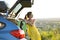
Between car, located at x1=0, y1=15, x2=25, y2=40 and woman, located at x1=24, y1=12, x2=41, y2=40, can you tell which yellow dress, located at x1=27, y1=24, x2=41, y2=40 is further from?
car, located at x1=0, y1=15, x2=25, y2=40

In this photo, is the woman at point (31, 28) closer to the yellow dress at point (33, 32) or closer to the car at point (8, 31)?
the yellow dress at point (33, 32)

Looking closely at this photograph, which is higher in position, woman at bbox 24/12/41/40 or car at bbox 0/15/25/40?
car at bbox 0/15/25/40

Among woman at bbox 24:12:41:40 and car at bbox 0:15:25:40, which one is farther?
woman at bbox 24:12:41:40

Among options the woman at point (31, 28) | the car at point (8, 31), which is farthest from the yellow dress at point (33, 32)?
the car at point (8, 31)

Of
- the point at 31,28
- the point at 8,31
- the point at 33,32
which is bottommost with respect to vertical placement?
the point at 33,32

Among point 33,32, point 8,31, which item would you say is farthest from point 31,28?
point 8,31

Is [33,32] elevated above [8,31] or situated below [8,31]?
below

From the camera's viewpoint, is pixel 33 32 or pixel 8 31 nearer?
pixel 8 31

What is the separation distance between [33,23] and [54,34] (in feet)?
43.4

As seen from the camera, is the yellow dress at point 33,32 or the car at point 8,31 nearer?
the car at point 8,31

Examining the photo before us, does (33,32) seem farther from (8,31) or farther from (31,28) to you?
(8,31)

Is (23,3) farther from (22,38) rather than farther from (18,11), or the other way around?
(22,38)

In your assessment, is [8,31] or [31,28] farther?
[31,28]

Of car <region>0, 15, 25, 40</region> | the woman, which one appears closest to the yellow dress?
the woman
